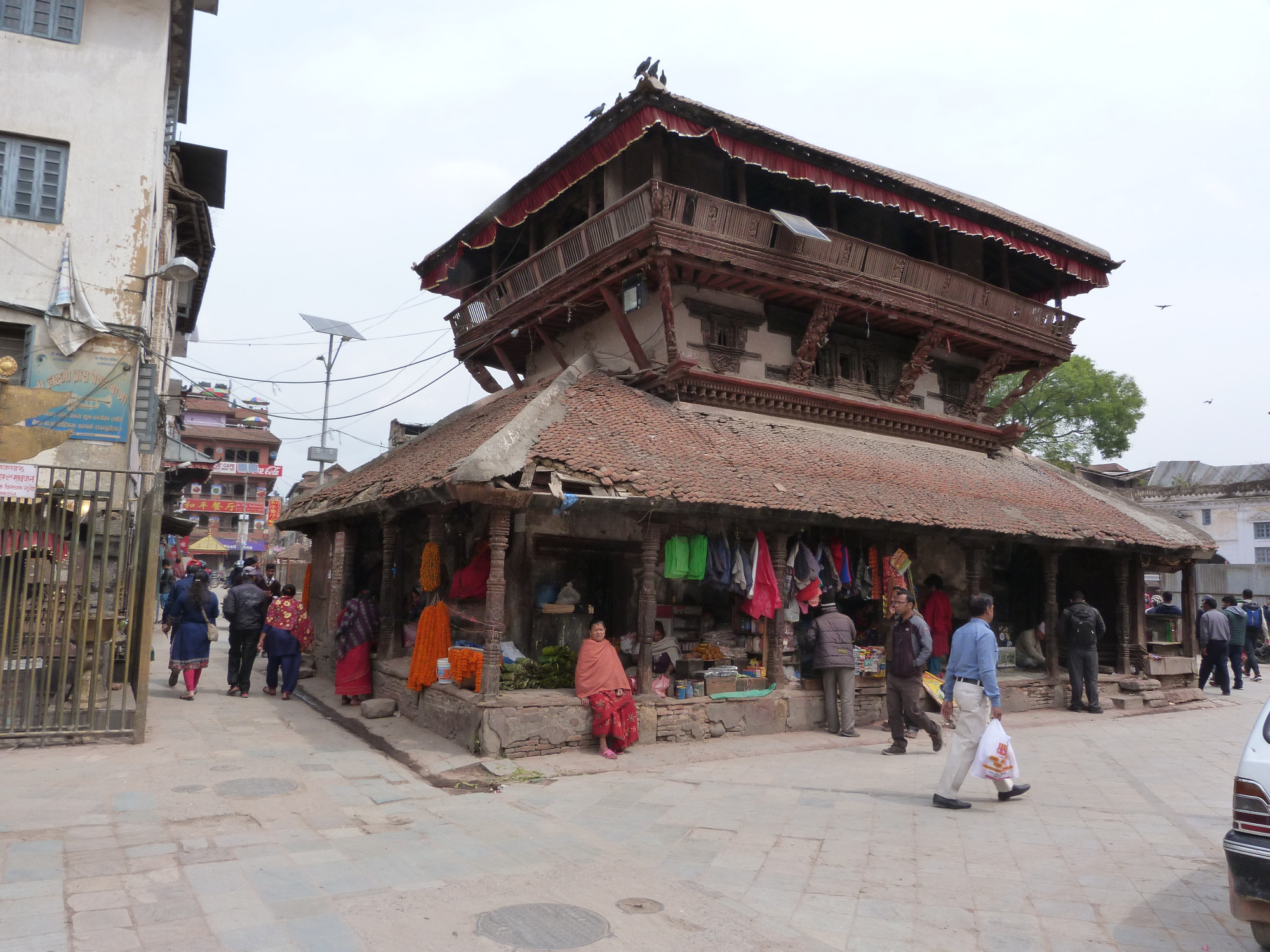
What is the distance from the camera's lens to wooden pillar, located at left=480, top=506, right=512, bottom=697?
9.05 meters

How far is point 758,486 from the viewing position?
1068 centimetres

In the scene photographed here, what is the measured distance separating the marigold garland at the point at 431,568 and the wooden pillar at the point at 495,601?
2097 millimetres

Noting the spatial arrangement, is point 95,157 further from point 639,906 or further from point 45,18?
point 639,906

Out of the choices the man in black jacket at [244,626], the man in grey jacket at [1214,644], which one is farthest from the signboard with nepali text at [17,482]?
the man in grey jacket at [1214,644]

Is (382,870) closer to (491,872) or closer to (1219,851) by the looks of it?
(491,872)

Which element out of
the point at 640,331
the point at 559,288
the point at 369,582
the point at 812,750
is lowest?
the point at 812,750

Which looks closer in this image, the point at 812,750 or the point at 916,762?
the point at 916,762

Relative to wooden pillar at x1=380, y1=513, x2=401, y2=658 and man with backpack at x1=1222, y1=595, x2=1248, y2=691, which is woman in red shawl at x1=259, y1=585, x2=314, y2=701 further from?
man with backpack at x1=1222, y1=595, x2=1248, y2=691

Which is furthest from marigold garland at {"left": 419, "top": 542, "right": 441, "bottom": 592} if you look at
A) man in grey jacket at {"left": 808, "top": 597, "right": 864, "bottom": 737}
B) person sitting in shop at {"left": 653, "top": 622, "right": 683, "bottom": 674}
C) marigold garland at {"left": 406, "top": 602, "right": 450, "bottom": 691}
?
man in grey jacket at {"left": 808, "top": 597, "right": 864, "bottom": 737}

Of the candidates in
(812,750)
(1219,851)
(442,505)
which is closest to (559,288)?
(442,505)

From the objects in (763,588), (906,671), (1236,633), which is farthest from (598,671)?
(1236,633)

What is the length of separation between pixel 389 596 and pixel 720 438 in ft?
18.6

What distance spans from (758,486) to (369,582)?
305 inches

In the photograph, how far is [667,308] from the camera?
497 inches
